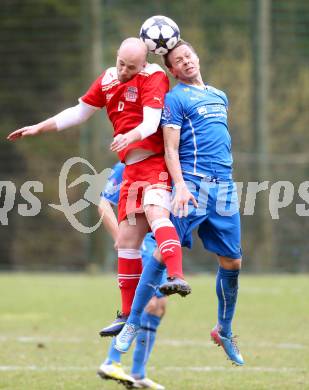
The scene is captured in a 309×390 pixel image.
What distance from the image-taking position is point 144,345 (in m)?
7.42

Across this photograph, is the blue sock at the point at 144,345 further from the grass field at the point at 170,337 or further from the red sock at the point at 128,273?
the red sock at the point at 128,273

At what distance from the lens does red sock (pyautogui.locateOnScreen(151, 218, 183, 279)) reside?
247 inches

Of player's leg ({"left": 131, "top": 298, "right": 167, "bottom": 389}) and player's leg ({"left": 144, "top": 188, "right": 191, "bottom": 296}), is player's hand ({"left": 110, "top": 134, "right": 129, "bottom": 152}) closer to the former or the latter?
player's leg ({"left": 144, "top": 188, "right": 191, "bottom": 296})

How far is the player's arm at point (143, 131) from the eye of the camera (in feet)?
20.2

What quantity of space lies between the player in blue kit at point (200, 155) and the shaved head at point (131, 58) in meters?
0.20

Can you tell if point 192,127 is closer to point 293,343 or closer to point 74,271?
point 293,343

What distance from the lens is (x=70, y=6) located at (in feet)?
64.4

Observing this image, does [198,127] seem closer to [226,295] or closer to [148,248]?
[226,295]

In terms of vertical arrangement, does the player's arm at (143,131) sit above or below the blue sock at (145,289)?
above

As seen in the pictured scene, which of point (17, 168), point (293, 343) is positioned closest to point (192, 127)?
point (293, 343)

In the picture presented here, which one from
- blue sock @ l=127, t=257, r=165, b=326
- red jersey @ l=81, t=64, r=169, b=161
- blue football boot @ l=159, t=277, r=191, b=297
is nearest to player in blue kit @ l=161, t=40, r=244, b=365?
red jersey @ l=81, t=64, r=169, b=161

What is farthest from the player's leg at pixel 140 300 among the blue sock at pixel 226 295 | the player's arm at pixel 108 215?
the player's arm at pixel 108 215

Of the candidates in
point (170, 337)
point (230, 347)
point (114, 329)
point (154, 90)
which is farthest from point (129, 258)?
point (170, 337)

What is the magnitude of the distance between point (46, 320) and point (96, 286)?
11.9 feet
